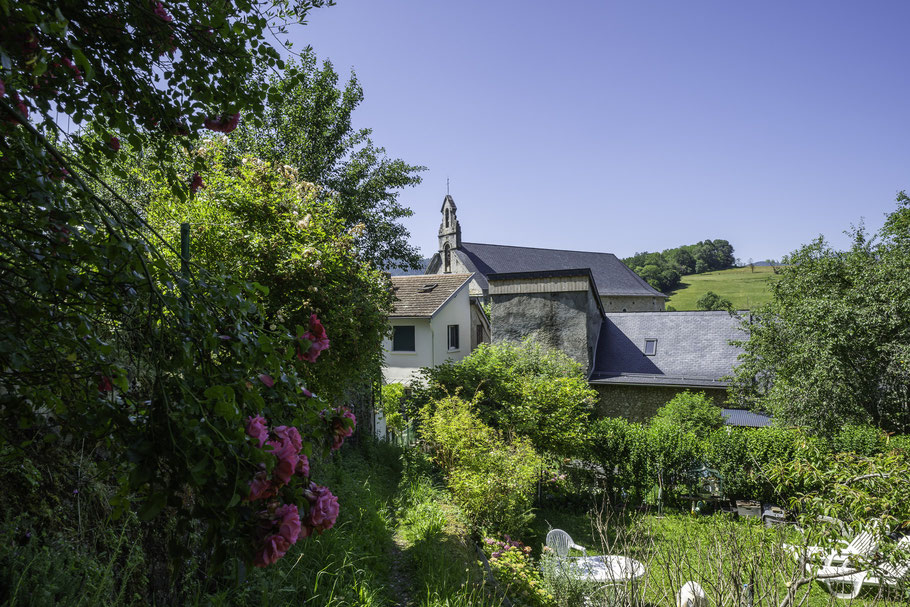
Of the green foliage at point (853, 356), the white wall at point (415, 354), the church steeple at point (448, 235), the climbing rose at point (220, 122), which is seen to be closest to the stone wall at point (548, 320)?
the white wall at point (415, 354)

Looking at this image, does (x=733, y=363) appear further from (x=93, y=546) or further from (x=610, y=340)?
(x=93, y=546)

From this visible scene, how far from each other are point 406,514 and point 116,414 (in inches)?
249

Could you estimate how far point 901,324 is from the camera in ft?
32.8

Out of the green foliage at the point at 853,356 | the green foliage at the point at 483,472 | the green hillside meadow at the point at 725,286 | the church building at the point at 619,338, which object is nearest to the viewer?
the green foliage at the point at 483,472

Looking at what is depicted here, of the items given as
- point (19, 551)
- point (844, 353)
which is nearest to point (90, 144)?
point (19, 551)

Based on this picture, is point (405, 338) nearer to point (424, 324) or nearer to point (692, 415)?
point (424, 324)

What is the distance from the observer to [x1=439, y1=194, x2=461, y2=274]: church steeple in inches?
1433

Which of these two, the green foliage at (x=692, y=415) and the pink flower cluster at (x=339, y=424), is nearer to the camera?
the pink flower cluster at (x=339, y=424)

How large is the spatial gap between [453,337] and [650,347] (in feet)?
26.8

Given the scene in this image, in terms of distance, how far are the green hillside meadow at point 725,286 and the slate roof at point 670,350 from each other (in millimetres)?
48681

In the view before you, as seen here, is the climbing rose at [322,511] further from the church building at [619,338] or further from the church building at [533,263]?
the church building at [533,263]

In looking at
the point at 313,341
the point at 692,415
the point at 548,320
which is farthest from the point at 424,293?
the point at 313,341

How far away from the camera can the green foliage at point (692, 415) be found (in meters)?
13.4

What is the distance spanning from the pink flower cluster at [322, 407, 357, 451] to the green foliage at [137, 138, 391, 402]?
3.65 meters
